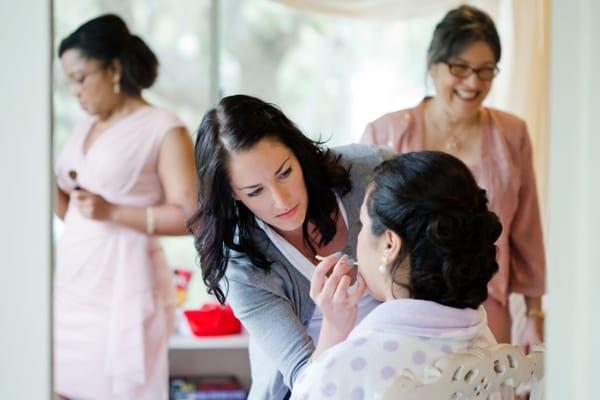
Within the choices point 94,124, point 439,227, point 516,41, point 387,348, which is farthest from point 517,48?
point 94,124

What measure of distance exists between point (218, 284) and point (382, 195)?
21 cm

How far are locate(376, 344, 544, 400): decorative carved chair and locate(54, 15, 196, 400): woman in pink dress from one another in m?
0.37

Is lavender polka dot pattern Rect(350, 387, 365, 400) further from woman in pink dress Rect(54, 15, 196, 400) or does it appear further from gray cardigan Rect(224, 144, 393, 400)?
woman in pink dress Rect(54, 15, 196, 400)

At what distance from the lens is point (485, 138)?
98 cm

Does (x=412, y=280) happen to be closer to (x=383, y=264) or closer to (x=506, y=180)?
(x=383, y=264)

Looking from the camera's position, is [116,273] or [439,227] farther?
[116,273]

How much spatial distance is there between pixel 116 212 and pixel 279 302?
0.28 m

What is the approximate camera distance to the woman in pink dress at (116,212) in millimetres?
997
